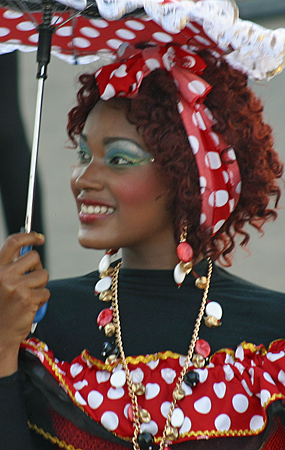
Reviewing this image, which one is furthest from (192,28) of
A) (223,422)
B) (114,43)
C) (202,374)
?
(223,422)

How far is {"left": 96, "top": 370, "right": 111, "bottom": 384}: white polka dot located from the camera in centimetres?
167

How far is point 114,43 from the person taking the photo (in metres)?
1.92

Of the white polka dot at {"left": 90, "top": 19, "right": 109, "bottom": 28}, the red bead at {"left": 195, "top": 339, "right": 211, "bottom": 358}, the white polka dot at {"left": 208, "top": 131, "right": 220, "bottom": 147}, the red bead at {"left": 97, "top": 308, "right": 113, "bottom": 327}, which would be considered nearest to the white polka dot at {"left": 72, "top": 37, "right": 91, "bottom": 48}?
the white polka dot at {"left": 90, "top": 19, "right": 109, "bottom": 28}

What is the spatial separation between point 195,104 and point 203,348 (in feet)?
1.95

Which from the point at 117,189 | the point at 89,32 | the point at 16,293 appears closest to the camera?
the point at 16,293

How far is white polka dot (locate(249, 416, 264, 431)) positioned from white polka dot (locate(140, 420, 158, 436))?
22 cm

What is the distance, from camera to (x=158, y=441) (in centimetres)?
161

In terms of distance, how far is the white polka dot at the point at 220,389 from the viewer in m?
1.63

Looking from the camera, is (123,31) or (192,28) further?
(123,31)

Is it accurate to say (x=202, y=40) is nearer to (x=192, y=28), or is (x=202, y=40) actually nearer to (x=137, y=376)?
(x=192, y=28)

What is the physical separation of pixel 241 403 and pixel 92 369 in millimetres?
357

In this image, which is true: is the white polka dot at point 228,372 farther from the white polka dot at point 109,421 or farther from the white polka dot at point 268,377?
the white polka dot at point 109,421

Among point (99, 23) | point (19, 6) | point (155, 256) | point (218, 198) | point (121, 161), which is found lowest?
point (155, 256)

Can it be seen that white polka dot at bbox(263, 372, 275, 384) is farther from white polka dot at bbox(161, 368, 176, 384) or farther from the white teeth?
the white teeth
